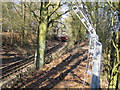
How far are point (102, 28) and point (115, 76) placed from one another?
4.66 m

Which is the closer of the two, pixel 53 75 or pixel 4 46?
pixel 53 75

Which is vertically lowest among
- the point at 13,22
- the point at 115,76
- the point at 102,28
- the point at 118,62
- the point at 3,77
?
the point at 3,77

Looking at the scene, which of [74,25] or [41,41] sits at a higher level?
[74,25]

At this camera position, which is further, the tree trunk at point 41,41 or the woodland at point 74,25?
the tree trunk at point 41,41

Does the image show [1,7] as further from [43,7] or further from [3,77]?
[3,77]

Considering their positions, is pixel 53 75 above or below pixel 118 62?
below

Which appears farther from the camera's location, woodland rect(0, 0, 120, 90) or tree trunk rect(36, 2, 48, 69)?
tree trunk rect(36, 2, 48, 69)

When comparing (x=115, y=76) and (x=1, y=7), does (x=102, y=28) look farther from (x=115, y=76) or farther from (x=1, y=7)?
(x=1, y=7)

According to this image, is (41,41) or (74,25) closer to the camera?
(41,41)

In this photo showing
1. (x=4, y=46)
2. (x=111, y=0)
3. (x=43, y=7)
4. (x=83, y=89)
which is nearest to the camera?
(x=83, y=89)

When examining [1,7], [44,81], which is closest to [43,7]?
[44,81]

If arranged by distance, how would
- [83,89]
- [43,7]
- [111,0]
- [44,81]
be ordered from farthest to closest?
[43,7] < [44,81] < [111,0] < [83,89]

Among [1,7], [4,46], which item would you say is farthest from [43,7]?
[4,46]

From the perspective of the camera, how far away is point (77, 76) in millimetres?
7023
